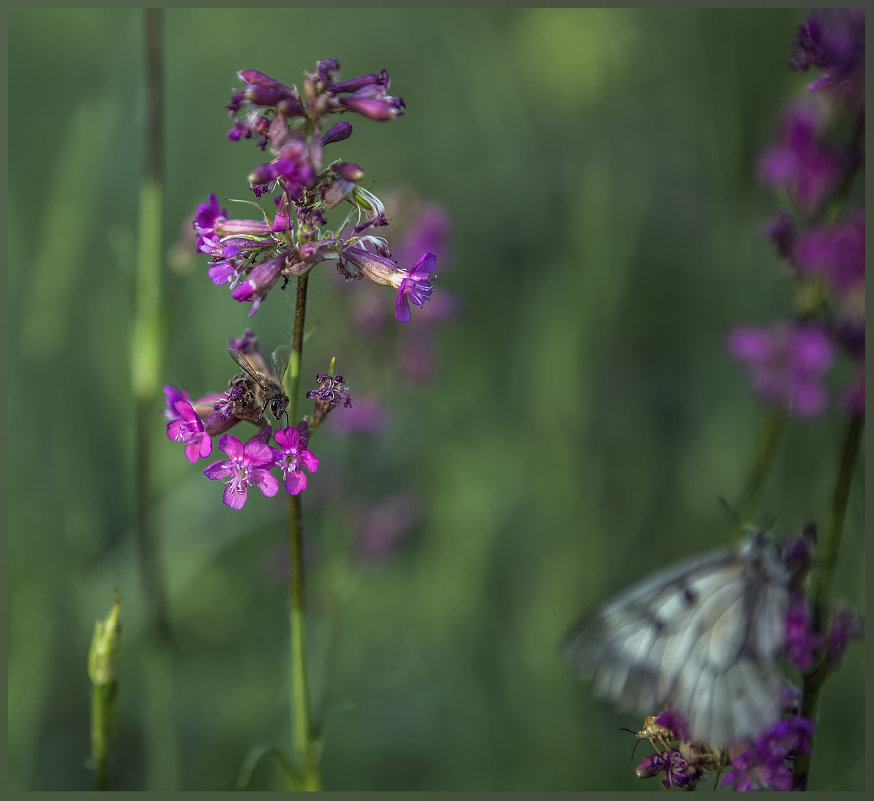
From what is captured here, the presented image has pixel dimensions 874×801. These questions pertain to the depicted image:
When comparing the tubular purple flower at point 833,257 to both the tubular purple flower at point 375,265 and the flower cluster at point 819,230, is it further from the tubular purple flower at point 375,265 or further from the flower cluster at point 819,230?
the tubular purple flower at point 375,265

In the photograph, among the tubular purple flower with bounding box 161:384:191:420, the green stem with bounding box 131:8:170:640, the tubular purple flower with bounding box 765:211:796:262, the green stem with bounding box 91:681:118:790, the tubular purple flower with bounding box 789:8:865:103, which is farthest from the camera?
the green stem with bounding box 131:8:170:640

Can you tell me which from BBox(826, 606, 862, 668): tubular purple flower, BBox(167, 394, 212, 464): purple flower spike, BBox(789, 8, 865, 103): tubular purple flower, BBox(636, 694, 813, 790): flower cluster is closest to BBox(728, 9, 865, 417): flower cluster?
BBox(789, 8, 865, 103): tubular purple flower

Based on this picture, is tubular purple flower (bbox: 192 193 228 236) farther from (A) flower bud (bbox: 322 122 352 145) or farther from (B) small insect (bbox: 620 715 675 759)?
(B) small insect (bbox: 620 715 675 759)

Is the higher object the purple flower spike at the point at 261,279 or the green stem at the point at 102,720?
the purple flower spike at the point at 261,279

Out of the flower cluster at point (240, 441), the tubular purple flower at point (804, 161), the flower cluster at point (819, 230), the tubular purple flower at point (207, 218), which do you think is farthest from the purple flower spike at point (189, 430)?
the tubular purple flower at point (804, 161)

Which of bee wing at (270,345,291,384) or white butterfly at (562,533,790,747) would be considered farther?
white butterfly at (562,533,790,747)

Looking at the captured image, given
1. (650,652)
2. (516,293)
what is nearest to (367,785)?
(650,652)

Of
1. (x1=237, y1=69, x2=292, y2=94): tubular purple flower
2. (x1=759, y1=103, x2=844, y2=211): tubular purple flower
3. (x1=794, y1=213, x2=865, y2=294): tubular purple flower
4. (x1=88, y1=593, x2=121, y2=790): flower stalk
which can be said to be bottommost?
(x1=88, y1=593, x2=121, y2=790): flower stalk

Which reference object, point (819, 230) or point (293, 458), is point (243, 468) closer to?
point (293, 458)
